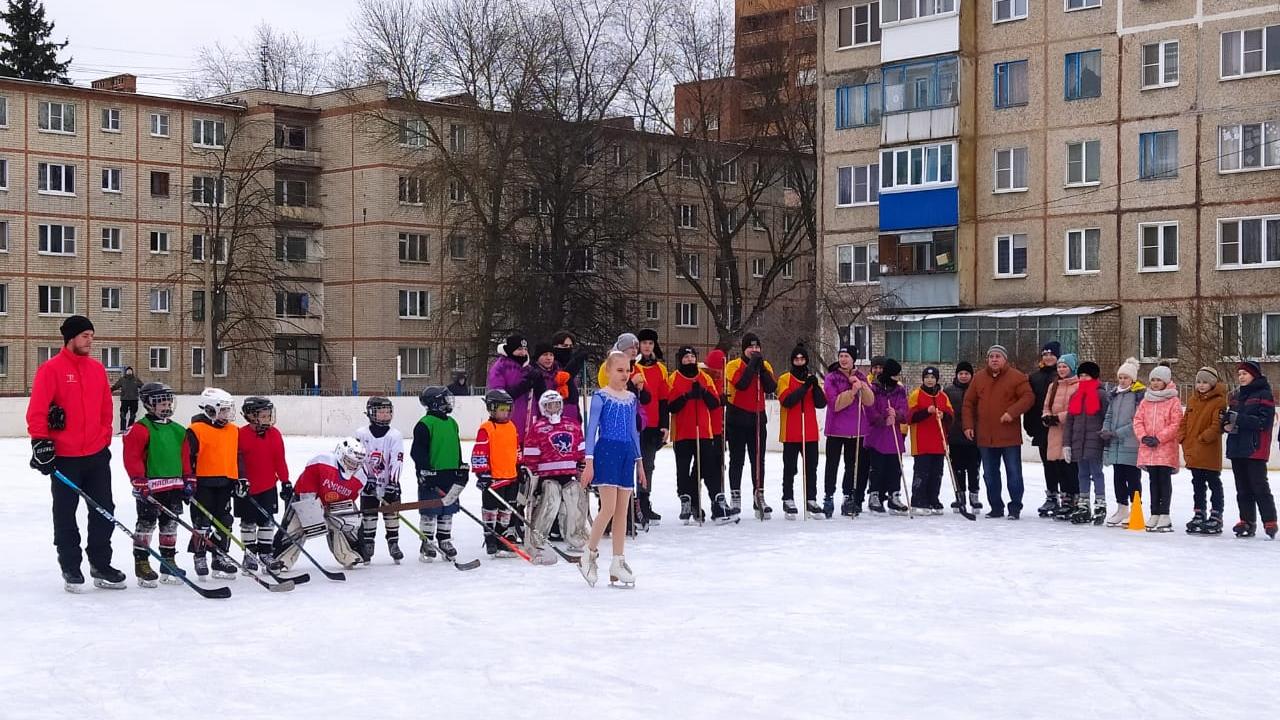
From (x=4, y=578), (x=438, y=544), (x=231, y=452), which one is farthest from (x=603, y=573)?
(x=4, y=578)

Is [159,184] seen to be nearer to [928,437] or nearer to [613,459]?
[928,437]

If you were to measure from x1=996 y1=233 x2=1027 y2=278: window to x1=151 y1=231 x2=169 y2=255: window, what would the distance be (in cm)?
2957

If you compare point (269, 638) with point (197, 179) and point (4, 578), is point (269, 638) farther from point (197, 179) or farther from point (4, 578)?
point (197, 179)

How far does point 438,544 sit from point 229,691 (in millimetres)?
4686

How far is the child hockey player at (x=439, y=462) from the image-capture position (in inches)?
444

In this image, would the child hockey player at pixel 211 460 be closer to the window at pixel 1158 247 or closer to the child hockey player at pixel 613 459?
the child hockey player at pixel 613 459

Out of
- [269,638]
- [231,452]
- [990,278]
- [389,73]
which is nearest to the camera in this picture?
[269,638]

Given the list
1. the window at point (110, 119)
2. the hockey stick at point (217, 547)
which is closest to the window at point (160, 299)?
the window at point (110, 119)

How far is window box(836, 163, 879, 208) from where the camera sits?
152ft

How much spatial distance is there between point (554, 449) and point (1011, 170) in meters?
33.2

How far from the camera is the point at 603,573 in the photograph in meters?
10.7

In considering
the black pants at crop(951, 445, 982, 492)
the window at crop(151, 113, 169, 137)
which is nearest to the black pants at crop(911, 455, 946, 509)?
the black pants at crop(951, 445, 982, 492)

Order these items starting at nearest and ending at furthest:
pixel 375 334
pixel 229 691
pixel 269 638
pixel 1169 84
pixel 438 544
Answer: pixel 229 691 → pixel 269 638 → pixel 438 544 → pixel 1169 84 → pixel 375 334

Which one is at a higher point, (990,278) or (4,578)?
(990,278)
